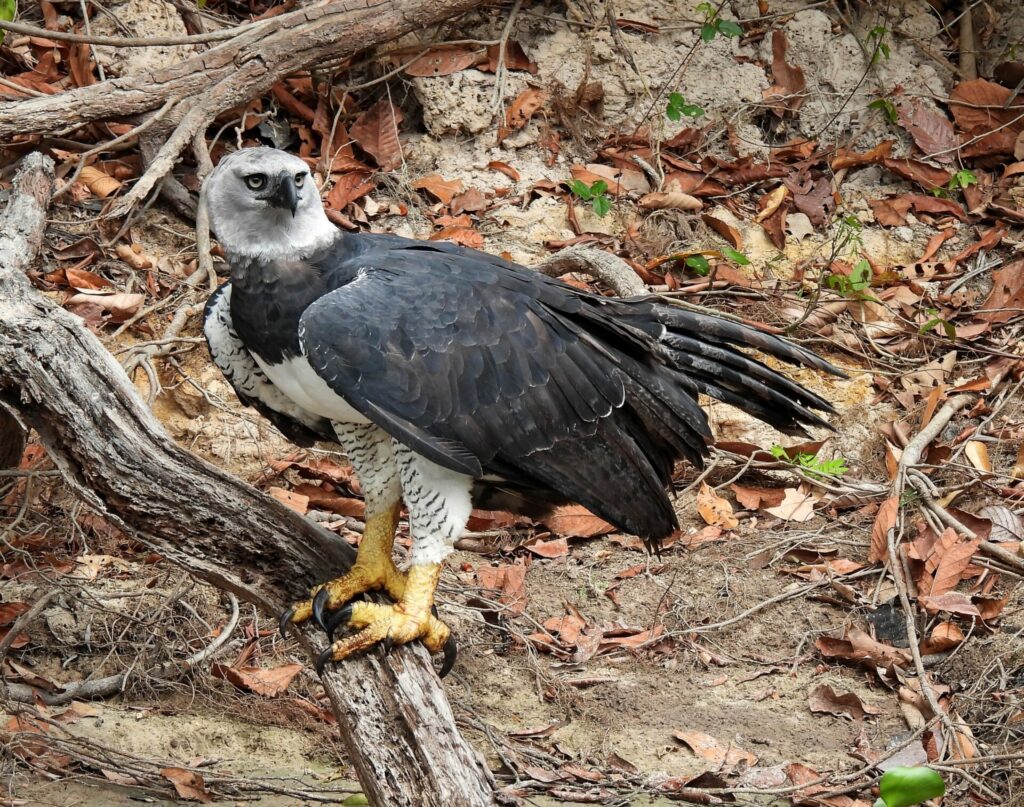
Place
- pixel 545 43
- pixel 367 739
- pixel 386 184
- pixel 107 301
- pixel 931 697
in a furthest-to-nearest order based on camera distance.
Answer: pixel 545 43 → pixel 386 184 → pixel 107 301 → pixel 931 697 → pixel 367 739

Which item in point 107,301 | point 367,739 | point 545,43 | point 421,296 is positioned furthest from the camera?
point 545,43

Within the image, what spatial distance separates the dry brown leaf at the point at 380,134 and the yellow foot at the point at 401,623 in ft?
11.2

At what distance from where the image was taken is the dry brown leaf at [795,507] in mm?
5266

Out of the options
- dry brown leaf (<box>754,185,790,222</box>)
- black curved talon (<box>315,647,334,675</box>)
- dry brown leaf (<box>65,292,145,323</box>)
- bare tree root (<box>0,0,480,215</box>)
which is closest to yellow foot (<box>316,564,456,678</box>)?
black curved talon (<box>315,647,334,675</box>)

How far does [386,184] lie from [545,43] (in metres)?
1.33

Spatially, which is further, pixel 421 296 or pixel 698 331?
pixel 698 331

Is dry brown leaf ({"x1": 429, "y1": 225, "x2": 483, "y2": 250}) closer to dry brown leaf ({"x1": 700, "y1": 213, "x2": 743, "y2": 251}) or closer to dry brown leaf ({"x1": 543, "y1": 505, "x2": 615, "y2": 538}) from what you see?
dry brown leaf ({"x1": 700, "y1": 213, "x2": 743, "y2": 251})

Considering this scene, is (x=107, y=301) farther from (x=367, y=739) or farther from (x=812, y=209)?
(x=812, y=209)

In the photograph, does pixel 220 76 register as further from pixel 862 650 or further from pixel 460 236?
pixel 862 650

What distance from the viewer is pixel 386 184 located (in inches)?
251

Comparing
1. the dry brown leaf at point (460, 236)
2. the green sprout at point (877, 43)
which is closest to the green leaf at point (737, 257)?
the dry brown leaf at point (460, 236)

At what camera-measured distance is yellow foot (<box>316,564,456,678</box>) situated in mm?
3279

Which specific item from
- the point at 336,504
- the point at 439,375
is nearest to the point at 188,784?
the point at 439,375

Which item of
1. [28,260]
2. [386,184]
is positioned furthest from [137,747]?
[386,184]
